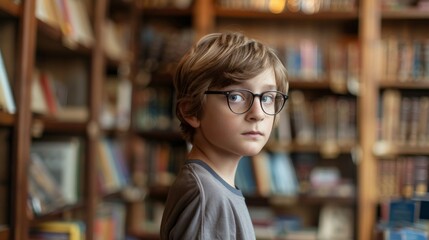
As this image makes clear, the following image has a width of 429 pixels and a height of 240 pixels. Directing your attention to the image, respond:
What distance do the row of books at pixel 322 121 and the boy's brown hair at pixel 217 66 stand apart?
7.80 ft

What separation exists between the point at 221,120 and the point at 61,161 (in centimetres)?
167

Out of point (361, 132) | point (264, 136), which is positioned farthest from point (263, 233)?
point (264, 136)

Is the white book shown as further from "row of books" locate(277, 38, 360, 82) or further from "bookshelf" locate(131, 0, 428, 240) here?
"row of books" locate(277, 38, 360, 82)

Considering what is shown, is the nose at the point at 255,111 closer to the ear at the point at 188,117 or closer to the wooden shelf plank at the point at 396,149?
the ear at the point at 188,117

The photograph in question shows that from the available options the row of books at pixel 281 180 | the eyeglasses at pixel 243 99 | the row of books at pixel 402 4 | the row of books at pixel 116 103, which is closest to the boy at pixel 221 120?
the eyeglasses at pixel 243 99

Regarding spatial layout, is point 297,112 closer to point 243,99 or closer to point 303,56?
point 303,56

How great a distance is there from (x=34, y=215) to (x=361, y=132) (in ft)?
6.52

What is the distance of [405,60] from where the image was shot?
3.56 metres

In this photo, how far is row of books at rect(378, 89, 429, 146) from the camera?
3516 mm

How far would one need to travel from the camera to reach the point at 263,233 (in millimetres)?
3621

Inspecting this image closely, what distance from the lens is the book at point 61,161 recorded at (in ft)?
8.91

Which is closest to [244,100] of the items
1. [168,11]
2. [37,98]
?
[37,98]

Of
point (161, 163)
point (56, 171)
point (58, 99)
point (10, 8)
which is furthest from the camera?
point (161, 163)

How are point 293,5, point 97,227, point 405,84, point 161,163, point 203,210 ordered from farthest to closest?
point 161,163 < point 293,5 < point 405,84 < point 97,227 < point 203,210
